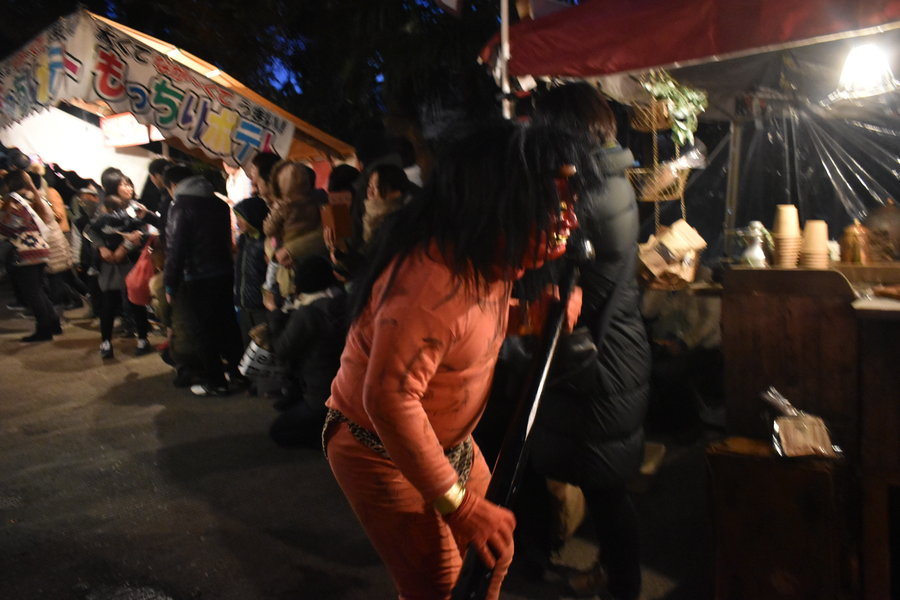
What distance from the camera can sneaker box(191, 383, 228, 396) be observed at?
20.0ft

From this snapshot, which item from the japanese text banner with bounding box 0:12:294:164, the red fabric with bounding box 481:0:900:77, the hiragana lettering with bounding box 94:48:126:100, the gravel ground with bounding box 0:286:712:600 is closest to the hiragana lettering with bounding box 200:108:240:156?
the japanese text banner with bounding box 0:12:294:164

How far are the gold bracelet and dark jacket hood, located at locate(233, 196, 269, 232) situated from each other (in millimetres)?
4522

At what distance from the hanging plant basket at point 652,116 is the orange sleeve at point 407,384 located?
307 centimetres

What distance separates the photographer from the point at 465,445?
195 cm

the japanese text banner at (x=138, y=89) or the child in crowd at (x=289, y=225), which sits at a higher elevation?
the japanese text banner at (x=138, y=89)

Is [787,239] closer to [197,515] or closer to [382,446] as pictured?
[382,446]

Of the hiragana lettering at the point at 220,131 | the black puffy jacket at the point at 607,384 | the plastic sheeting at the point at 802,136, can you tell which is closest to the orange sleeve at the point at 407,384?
the black puffy jacket at the point at 607,384

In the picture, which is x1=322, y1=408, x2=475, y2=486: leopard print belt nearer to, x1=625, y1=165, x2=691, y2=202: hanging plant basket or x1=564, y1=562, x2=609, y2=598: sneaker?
x1=564, y1=562, x2=609, y2=598: sneaker

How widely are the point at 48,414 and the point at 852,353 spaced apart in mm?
6349

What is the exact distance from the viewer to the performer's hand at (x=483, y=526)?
5.03 feet

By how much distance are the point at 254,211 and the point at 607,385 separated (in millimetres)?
4145

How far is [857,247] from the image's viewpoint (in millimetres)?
3549

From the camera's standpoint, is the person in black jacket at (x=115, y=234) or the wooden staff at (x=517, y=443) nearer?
the wooden staff at (x=517, y=443)

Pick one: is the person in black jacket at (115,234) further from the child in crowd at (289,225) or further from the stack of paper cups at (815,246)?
the stack of paper cups at (815,246)
